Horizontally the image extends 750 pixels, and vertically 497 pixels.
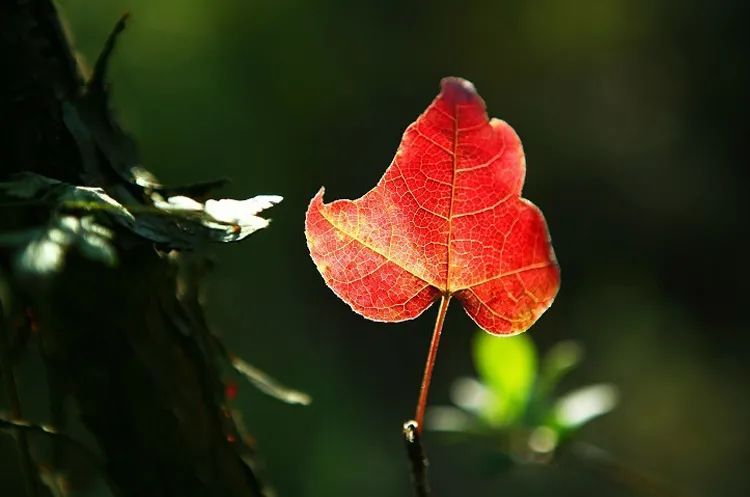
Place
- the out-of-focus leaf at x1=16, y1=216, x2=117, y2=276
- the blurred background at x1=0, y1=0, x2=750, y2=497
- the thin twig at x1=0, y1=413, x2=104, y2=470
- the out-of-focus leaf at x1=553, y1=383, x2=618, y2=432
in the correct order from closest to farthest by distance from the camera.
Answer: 1. the out-of-focus leaf at x1=16, y1=216, x2=117, y2=276
2. the thin twig at x1=0, y1=413, x2=104, y2=470
3. the out-of-focus leaf at x1=553, y1=383, x2=618, y2=432
4. the blurred background at x1=0, y1=0, x2=750, y2=497

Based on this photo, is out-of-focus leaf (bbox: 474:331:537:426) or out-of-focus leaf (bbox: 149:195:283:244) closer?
out-of-focus leaf (bbox: 149:195:283:244)

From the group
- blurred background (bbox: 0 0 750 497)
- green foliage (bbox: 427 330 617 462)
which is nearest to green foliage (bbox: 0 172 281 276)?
green foliage (bbox: 427 330 617 462)

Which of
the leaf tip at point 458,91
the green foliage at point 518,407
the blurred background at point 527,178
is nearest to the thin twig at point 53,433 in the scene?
the leaf tip at point 458,91

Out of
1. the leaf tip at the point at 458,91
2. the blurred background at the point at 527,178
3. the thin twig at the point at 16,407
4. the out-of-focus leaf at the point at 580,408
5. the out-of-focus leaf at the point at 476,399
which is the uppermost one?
the leaf tip at the point at 458,91

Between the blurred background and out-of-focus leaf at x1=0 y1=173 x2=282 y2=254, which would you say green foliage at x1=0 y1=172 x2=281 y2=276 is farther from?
the blurred background

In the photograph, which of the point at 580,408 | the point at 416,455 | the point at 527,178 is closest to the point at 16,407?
the point at 416,455

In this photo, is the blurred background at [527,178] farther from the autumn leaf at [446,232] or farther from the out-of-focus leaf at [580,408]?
the autumn leaf at [446,232]

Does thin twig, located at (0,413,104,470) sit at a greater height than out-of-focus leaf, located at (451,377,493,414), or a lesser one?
greater
